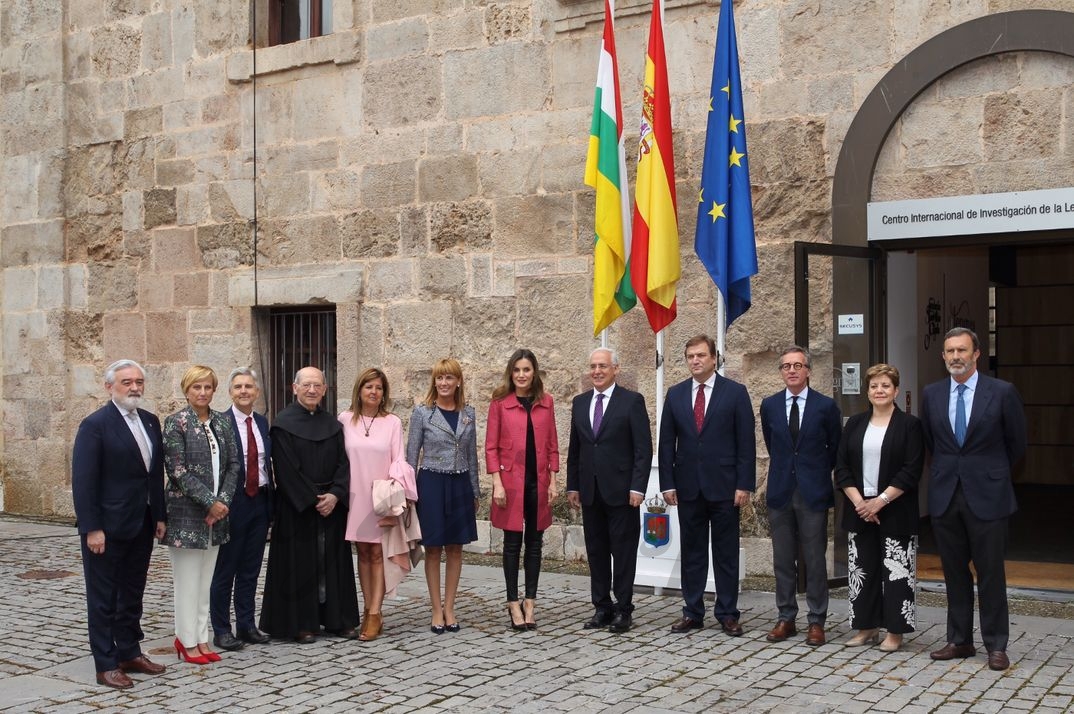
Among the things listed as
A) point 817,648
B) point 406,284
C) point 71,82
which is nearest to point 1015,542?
point 817,648

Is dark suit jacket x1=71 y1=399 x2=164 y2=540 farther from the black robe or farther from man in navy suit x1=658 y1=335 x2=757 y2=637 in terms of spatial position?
man in navy suit x1=658 y1=335 x2=757 y2=637

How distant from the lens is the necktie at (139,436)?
253 inches

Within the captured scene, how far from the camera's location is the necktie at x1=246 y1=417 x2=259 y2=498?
7086mm

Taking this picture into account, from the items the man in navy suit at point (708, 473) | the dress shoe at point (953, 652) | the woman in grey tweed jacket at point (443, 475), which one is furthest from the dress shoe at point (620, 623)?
the dress shoe at point (953, 652)

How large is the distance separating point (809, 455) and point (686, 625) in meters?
1.21

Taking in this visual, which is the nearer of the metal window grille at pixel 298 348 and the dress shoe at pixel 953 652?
the dress shoe at pixel 953 652

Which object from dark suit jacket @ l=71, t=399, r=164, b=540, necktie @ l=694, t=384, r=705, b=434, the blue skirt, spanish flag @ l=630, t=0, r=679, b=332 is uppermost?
spanish flag @ l=630, t=0, r=679, b=332

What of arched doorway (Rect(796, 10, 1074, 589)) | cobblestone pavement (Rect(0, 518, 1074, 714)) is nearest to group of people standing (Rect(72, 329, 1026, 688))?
cobblestone pavement (Rect(0, 518, 1074, 714))

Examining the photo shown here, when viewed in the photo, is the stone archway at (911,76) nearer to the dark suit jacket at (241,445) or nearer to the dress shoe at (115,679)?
the dark suit jacket at (241,445)

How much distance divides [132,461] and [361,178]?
493 centimetres

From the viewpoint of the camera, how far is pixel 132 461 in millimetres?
6348

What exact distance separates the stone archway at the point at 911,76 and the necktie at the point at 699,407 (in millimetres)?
1901

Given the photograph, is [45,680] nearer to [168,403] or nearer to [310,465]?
[310,465]

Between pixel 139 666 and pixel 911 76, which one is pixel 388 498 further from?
pixel 911 76
